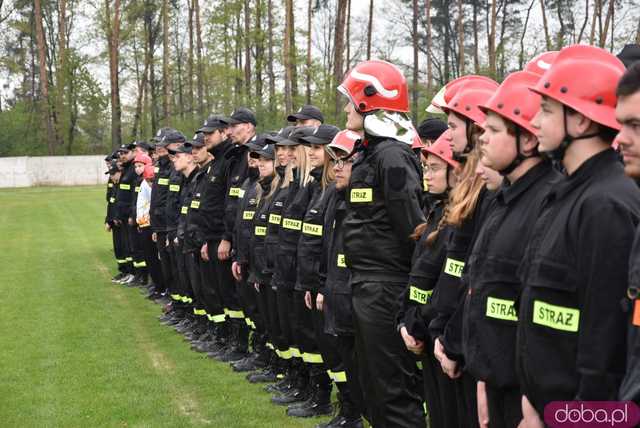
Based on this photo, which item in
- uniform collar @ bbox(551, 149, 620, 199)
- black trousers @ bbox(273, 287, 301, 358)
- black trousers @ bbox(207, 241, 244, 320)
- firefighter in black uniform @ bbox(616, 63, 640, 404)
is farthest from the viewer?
black trousers @ bbox(207, 241, 244, 320)

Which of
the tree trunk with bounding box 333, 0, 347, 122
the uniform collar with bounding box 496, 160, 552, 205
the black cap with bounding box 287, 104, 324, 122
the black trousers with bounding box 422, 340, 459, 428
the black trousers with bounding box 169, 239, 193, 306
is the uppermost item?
the tree trunk with bounding box 333, 0, 347, 122

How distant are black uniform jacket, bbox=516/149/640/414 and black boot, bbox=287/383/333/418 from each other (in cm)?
477

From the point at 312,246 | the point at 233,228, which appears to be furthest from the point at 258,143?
the point at 312,246

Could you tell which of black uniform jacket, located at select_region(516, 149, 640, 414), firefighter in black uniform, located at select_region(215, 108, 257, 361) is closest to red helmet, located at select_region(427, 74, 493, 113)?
black uniform jacket, located at select_region(516, 149, 640, 414)

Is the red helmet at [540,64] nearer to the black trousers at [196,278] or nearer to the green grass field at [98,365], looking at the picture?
the green grass field at [98,365]

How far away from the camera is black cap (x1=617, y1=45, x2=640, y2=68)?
219 inches

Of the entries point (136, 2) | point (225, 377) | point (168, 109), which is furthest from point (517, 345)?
point (136, 2)

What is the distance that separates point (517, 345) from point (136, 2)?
169ft

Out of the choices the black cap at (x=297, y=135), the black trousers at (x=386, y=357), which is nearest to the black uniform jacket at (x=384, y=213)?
the black trousers at (x=386, y=357)

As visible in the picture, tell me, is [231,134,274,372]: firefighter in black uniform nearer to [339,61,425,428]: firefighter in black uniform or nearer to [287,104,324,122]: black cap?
[287,104,324,122]: black cap

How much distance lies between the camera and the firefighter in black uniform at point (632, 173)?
280 centimetres

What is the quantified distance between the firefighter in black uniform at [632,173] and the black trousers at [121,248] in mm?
16406

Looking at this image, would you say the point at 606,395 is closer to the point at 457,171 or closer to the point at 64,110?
the point at 457,171

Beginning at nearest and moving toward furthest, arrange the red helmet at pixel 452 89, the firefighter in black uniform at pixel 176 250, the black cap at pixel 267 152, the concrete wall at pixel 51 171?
1. the red helmet at pixel 452 89
2. the black cap at pixel 267 152
3. the firefighter in black uniform at pixel 176 250
4. the concrete wall at pixel 51 171
